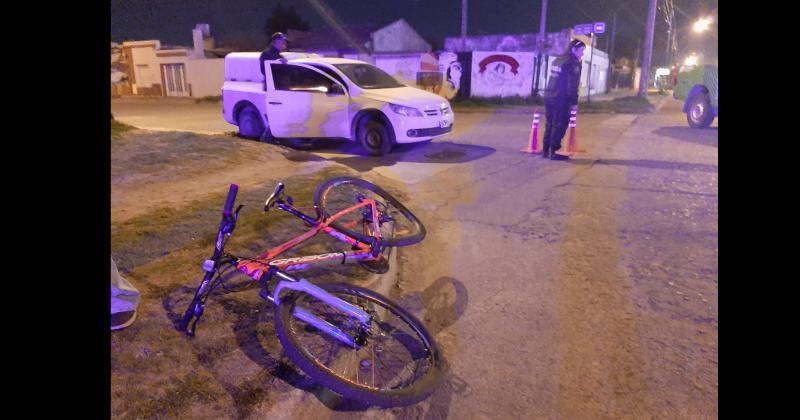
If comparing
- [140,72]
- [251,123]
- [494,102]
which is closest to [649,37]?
[494,102]

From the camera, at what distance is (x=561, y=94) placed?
8.74 metres

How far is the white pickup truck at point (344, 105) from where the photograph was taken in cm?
919

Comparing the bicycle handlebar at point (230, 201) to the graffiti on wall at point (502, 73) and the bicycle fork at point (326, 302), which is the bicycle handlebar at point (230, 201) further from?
the graffiti on wall at point (502, 73)

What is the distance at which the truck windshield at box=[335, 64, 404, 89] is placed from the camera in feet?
31.7

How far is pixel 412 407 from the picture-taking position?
271cm

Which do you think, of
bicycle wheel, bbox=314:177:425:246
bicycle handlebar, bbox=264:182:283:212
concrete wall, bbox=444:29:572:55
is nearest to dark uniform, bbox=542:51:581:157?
bicycle wheel, bbox=314:177:425:246

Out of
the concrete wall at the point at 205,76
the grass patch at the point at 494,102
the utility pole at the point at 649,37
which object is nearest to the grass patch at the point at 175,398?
the grass patch at the point at 494,102

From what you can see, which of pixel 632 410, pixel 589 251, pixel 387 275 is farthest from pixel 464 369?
pixel 589 251

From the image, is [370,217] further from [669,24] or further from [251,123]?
[669,24]

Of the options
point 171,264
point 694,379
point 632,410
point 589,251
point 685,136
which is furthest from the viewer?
point 685,136

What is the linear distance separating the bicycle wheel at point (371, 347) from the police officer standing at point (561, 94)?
6522 mm
